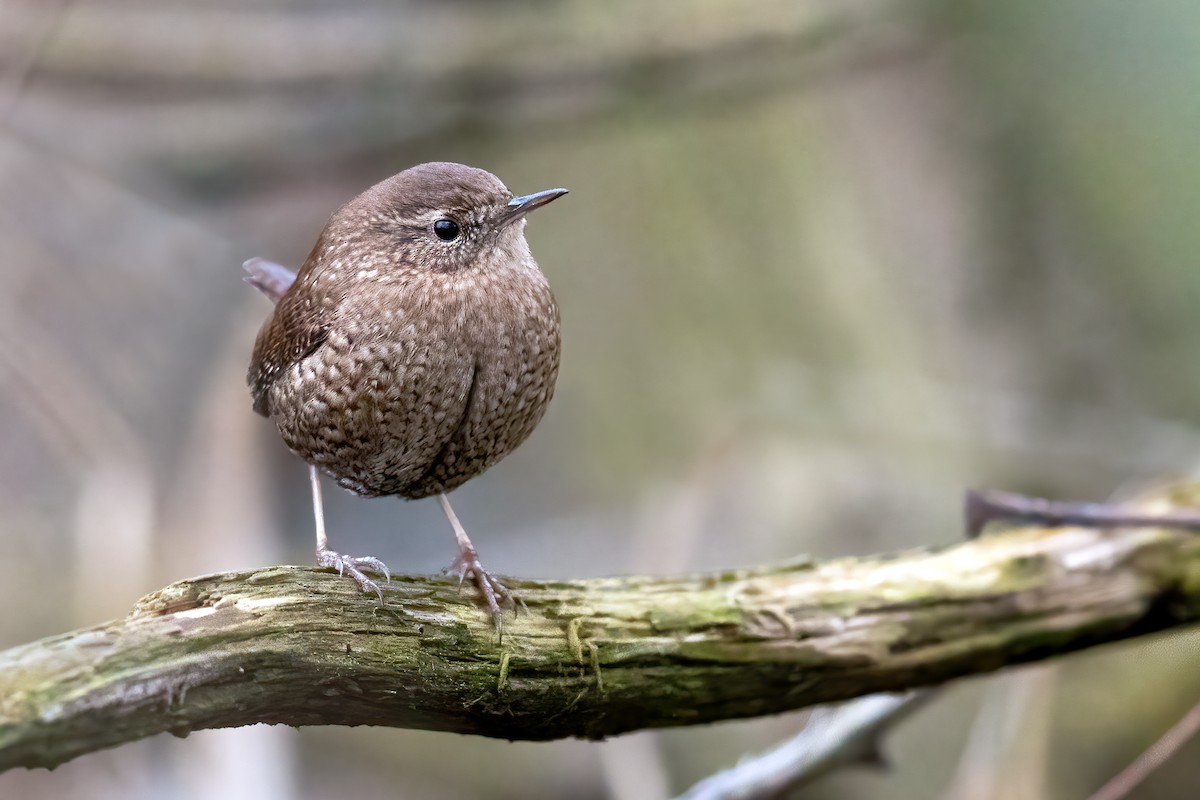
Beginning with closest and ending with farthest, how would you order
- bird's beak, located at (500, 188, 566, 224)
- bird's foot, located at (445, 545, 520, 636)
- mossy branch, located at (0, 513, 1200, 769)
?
mossy branch, located at (0, 513, 1200, 769) < bird's beak, located at (500, 188, 566, 224) < bird's foot, located at (445, 545, 520, 636)

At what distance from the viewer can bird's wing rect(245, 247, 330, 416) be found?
69.4 inches

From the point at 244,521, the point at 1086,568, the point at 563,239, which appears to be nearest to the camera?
the point at 1086,568

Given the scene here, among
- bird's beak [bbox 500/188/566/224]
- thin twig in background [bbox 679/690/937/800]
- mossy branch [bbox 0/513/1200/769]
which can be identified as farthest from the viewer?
thin twig in background [bbox 679/690/937/800]

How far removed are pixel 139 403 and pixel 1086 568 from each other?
11.0ft

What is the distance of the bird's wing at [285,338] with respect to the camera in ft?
5.79

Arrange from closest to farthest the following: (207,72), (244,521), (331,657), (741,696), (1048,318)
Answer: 1. (331,657)
2. (741,696)
3. (244,521)
4. (207,72)
5. (1048,318)

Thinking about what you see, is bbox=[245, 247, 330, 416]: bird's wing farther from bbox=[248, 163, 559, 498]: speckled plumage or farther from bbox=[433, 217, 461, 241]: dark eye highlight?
bbox=[433, 217, 461, 241]: dark eye highlight

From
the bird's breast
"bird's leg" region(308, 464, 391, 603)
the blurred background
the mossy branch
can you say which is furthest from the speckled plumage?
the blurred background

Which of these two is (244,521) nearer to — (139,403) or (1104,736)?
(139,403)

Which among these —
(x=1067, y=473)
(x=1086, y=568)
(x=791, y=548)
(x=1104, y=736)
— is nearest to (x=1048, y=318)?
(x=1067, y=473)

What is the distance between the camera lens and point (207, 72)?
3598mm

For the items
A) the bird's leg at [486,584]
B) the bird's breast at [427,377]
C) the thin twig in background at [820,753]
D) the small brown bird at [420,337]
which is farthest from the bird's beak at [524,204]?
the thin twig in background at [820,753]

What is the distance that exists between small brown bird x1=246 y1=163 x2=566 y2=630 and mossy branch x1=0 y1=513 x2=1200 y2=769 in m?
0.12

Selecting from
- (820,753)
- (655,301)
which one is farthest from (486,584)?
(655,301)
